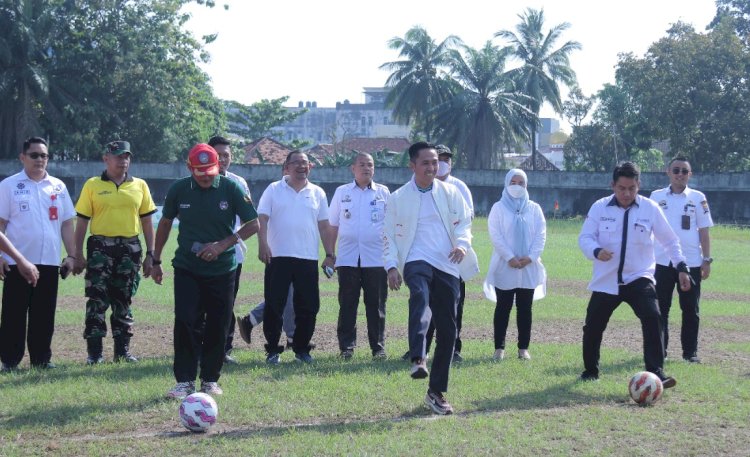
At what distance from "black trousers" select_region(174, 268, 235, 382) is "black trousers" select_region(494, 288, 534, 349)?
3499 mm

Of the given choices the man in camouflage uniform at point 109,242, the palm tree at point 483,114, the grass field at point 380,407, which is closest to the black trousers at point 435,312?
the grass field at point 380,407

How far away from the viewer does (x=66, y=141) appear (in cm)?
5197

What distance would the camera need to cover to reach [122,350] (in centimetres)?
1048

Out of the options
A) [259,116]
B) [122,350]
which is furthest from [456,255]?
[259,116]

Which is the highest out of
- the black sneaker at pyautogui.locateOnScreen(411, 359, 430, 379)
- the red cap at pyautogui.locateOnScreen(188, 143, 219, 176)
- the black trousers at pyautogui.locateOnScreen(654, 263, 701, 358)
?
the red cap at pyautogui.locateOnScreen(188, 143, 219, 176)

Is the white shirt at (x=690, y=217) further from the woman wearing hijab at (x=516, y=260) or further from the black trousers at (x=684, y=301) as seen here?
the woman wearing hijab at (x=516, y=260)

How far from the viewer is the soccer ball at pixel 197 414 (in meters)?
7.12

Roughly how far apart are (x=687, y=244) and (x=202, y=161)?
221 inches

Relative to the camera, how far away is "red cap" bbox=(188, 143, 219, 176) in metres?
8.18

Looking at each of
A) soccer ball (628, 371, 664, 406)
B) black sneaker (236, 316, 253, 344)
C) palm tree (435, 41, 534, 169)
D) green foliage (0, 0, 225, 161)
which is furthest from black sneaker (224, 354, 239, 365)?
palm tree (435, 41, 534, 169)

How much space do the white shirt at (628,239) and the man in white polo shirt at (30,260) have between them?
5035mm

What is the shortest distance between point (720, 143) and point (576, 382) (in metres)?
49.7

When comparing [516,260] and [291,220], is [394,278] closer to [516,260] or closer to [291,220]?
[291,220]

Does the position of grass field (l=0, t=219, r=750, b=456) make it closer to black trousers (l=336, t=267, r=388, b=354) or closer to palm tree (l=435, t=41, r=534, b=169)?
black trousers (l=336, t=267, r=388, b=354)
